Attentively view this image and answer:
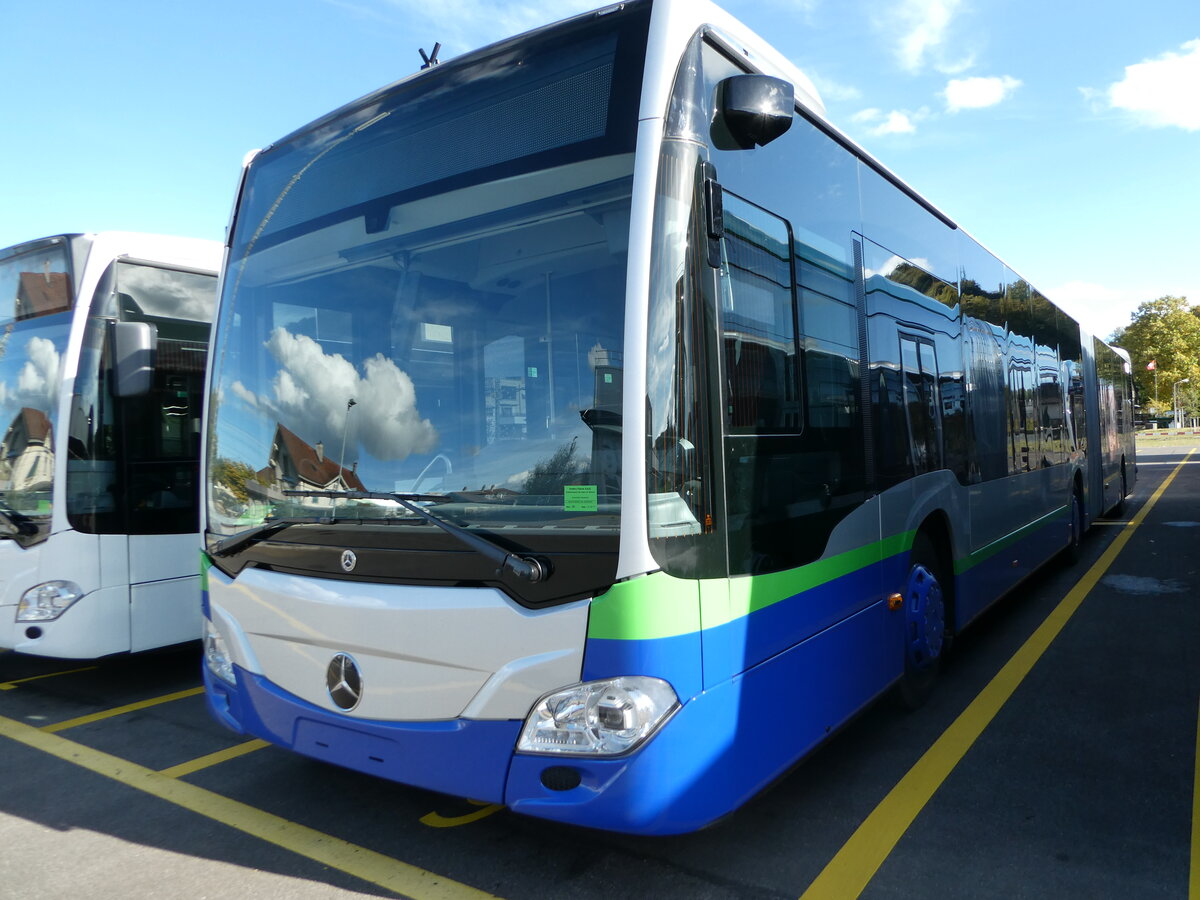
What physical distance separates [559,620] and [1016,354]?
19.6ft

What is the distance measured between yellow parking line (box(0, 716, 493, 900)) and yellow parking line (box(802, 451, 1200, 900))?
124 cm

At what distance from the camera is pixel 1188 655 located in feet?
19.7

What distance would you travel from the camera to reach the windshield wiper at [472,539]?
2.77 metres

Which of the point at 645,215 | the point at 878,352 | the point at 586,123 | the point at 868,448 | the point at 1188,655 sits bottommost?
the point at 1188,655

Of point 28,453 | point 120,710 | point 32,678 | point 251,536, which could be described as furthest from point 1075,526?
point 32,678

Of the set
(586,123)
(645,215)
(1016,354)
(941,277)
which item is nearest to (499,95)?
(586,123)

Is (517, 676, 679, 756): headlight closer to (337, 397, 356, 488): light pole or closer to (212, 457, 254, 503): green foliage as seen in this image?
(337, 397, 356, 488): light pole

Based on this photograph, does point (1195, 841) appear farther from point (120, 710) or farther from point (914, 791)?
point (120, 710)

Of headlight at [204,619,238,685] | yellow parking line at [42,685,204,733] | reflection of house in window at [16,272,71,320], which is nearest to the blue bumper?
headlight at [204,619,238,685]

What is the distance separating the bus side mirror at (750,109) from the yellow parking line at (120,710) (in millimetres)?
4926

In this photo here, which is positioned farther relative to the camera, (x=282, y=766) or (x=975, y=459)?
(x=975, y=459)

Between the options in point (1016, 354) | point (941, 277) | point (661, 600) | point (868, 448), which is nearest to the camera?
point (661, 600)

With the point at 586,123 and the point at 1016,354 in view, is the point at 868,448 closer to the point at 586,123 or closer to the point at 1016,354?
the point at 586,123

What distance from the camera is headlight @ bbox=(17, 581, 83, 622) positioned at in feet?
17.9
